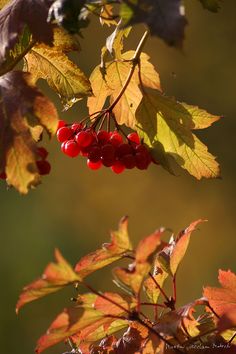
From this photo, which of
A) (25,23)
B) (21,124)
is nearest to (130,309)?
(21,124)

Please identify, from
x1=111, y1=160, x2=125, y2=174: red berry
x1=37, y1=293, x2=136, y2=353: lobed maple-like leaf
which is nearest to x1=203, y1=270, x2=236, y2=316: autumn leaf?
x1=37, y1=293, x2=136, y2=353: lobed maple-like leaf

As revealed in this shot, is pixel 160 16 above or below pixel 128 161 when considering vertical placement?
above

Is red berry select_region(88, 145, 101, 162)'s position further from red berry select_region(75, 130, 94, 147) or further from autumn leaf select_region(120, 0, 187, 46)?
autumn leaf select_region(120, 0, 187, 46)

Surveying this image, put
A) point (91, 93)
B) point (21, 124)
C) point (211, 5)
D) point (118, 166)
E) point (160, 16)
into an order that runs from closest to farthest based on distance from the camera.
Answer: point (160, 16), point (21, 124), point (211, 5), point (91, 93), point (118, 166)

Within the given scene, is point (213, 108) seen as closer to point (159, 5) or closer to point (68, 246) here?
point (68, 246)

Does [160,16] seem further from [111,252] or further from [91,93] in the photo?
[91,93]

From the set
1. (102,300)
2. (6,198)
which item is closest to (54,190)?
(6,198)

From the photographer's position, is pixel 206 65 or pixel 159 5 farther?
pixel 206 65

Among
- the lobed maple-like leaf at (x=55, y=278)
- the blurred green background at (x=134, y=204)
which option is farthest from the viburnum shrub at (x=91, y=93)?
the blurred green background at (x=134, y=204)
